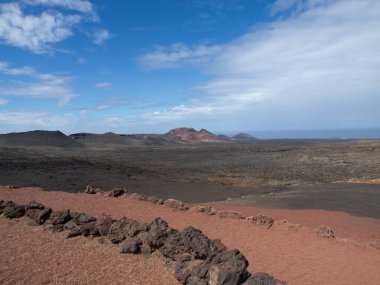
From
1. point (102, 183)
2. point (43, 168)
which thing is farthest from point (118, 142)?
point (102, 183)

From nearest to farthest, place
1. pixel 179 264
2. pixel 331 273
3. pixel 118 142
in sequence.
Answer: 1. pixel 179 264
2. pixel 331 273
3. pixel 118 142

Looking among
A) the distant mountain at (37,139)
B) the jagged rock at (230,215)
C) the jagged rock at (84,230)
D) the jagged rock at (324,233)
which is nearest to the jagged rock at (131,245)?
the jagged rock at (84,230)

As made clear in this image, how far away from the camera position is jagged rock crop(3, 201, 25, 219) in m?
11.5

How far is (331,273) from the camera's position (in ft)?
27.2

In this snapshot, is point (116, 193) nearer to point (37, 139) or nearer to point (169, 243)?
point (169, 243)

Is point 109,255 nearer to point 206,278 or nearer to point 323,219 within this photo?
point 206,278

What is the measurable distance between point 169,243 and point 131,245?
922 millimetres

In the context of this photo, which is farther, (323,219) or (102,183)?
(102,183)

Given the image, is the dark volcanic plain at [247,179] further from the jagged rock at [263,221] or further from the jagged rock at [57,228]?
the jagged rock at [57,228]

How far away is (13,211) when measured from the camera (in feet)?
38.0

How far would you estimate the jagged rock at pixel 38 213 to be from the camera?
36.0 ft

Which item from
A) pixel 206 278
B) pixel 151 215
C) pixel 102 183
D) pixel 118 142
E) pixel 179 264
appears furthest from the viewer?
pixel 118 142

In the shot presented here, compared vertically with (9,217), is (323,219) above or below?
below

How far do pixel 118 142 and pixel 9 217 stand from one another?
7183 cm
